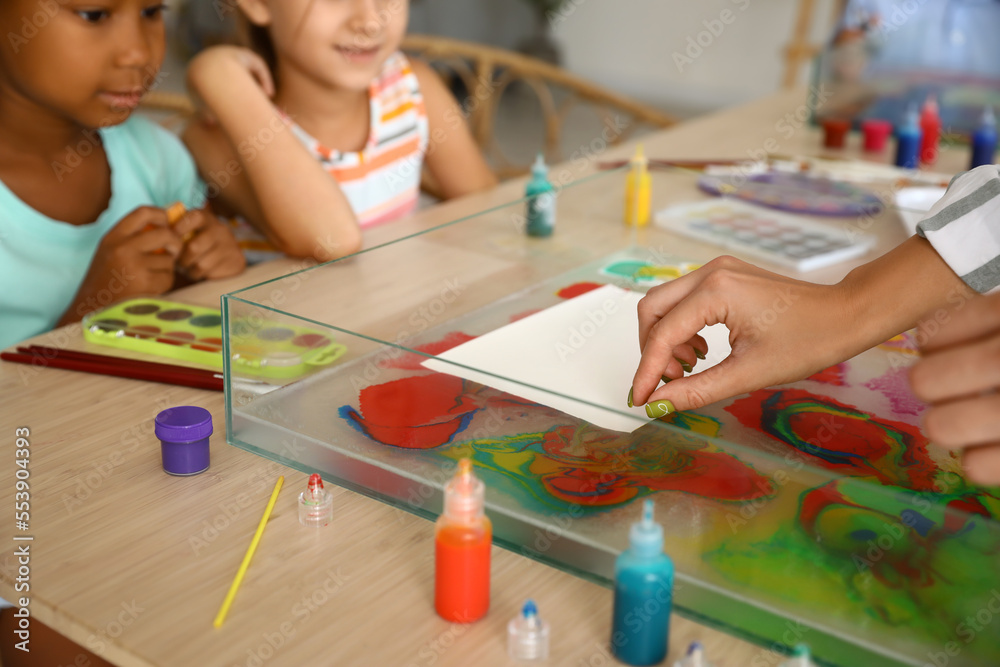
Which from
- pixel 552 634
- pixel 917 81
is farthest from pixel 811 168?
pixel 552 634

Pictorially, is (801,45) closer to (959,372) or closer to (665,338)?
(665,338)

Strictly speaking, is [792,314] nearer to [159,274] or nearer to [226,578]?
[226,578]

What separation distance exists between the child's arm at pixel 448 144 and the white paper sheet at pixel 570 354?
874mm

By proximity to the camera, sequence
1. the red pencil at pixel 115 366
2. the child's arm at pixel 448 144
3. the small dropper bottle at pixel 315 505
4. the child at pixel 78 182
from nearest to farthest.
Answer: the small dropper bottle at pixel 315 505, the red pencil at pixel 115 366, the child at pixel 78 182, the child's arm at pixel 448 144

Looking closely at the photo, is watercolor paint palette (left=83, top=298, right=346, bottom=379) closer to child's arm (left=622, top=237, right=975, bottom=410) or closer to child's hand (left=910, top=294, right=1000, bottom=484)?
child's arm (left=622, top=237, right=975, bottom=410)

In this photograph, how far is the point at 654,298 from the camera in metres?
0.88

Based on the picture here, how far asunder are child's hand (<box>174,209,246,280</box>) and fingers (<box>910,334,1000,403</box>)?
3.14ft

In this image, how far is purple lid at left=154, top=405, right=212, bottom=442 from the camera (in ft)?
2.70

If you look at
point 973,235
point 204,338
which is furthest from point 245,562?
point 973,235

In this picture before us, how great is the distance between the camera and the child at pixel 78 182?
4.10 feet

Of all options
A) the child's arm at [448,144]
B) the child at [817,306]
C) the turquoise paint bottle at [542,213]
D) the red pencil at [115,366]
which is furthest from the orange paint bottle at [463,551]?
the child's arm at [448,144]

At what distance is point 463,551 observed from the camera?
0.64m

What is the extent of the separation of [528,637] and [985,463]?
32 cm

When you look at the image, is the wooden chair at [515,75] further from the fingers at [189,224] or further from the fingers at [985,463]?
the fingers at [985,463]
